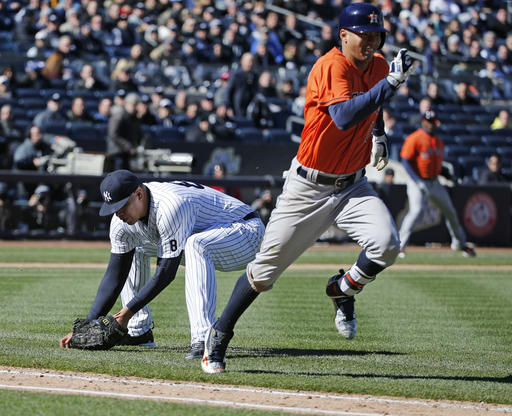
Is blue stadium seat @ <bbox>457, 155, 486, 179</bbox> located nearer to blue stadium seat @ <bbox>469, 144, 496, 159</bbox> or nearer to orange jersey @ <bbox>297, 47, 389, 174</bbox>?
blue stadium seat @ <bbox>469, 144, 496, 159</bbox>

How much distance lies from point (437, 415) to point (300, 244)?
4.34ft

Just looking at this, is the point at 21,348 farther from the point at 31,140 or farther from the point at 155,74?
the point at 155,74

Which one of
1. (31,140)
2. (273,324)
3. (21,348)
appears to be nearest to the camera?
(21,348)

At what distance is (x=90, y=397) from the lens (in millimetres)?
4641

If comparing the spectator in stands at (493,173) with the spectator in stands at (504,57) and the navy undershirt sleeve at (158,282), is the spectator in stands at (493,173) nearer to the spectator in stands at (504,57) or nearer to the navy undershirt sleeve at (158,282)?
the spectator in stands at (504,57)

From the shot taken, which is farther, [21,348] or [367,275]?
[21,348]

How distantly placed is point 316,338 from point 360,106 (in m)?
2.69

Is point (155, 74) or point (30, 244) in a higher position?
point (155, 74)

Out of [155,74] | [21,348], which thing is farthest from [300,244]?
[155,74]

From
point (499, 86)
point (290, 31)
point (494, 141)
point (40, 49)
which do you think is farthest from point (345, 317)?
point (499, 86)

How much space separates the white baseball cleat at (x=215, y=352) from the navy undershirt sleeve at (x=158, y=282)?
446mm

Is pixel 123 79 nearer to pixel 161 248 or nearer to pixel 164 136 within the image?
pixel 164 136

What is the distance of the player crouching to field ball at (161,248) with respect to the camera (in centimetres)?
566

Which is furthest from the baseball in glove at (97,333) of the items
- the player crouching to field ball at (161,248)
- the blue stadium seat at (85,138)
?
the blue stadium seat at (85,138)
